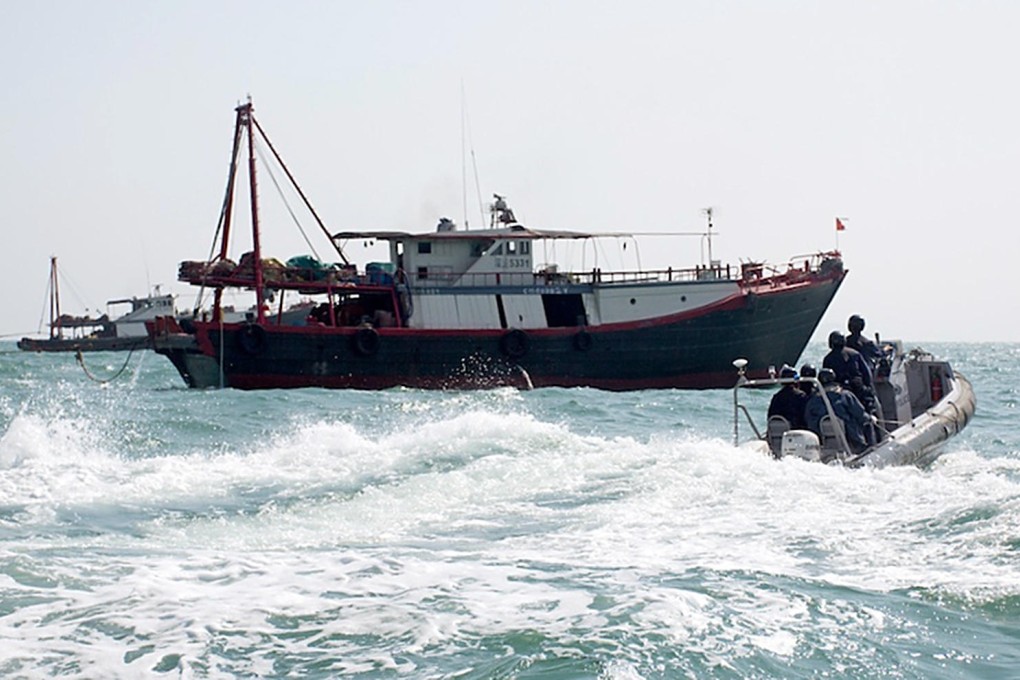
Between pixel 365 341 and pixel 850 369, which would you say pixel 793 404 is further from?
pixel 365 341

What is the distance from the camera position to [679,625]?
7.72 meters

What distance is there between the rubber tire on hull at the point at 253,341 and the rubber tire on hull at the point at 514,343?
19.6ft

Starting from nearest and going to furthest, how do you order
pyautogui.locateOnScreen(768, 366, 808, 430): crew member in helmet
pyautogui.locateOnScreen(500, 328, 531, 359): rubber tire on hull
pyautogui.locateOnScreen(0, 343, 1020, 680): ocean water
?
pyautogui.locateOnScreen(0, 343, 1020, 680): ocean water, pyautogui.locateOnScreen(768, 366, 808, 430): crew member in helmet, pyautogui.locateOnScreen(500, 328, 531, 359): rubber tire on hull

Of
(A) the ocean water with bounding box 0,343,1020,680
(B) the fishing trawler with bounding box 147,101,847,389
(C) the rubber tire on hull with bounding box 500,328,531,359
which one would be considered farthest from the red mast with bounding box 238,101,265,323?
(A) the ocean water with bounding box 0,343,1020,680

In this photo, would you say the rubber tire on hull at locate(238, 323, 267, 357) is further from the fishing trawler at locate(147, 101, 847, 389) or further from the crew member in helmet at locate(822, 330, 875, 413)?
the crew member in helmet at locate(822, 330, 875, 413)

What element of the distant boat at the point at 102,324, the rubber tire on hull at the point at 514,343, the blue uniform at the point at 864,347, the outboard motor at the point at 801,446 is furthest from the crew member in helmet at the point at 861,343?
the distant boat at the point at 102,324

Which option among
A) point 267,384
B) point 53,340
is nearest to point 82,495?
point 267,384

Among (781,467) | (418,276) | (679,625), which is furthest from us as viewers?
(418,276)

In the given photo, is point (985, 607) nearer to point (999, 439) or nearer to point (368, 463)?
point (368, 463)

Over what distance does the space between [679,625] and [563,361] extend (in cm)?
2833

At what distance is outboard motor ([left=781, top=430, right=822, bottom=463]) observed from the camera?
44.9 ft

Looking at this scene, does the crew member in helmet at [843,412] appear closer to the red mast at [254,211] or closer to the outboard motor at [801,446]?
the outboard motor at [801,446]

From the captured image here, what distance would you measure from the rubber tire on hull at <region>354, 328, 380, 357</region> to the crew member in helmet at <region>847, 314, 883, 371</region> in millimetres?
18545

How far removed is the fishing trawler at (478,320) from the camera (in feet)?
114
